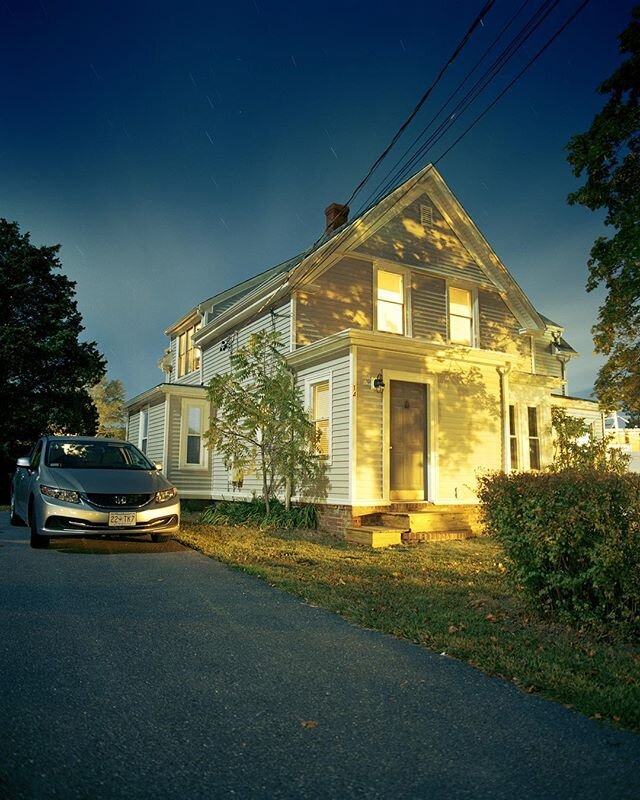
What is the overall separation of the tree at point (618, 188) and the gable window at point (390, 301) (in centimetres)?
539

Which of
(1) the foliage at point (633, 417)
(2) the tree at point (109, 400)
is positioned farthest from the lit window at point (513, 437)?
(2) the tree at point (109, 400)

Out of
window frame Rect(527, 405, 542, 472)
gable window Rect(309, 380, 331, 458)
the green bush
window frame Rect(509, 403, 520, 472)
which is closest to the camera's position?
the green bush

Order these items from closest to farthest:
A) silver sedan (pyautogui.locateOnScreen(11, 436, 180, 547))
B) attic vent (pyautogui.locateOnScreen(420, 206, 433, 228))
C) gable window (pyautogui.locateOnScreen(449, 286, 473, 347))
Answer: silver sedan (pyautogui.locateOnScreen(11, 436, 180, 547)) → attic vent (pyautogui.locateOnScreen(420, 206, 433, 228)) → gable window (pyautogui.locateOnScreen(449, 286, 473, 347))

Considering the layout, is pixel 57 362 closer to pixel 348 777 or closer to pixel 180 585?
pixel 180 585

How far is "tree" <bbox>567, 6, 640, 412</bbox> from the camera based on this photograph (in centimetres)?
1551

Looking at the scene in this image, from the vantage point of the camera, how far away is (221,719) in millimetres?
3100

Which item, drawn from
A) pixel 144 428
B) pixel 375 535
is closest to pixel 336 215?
pixel 144 428

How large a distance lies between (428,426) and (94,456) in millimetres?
6672

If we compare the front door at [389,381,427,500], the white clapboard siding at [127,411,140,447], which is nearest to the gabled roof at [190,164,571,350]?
the front door at [389,381,427,500]

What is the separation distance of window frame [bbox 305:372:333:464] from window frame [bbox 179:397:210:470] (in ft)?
20.1

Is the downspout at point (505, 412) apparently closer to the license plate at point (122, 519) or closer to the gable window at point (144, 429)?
the license plate at point (122, 519)

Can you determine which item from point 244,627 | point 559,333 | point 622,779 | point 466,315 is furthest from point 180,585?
point 559,333

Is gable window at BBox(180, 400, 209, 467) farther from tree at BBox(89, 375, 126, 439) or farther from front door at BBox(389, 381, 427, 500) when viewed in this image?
tree at BBox(89, 375, 126, 439)

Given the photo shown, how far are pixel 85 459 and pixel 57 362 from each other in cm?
1504
